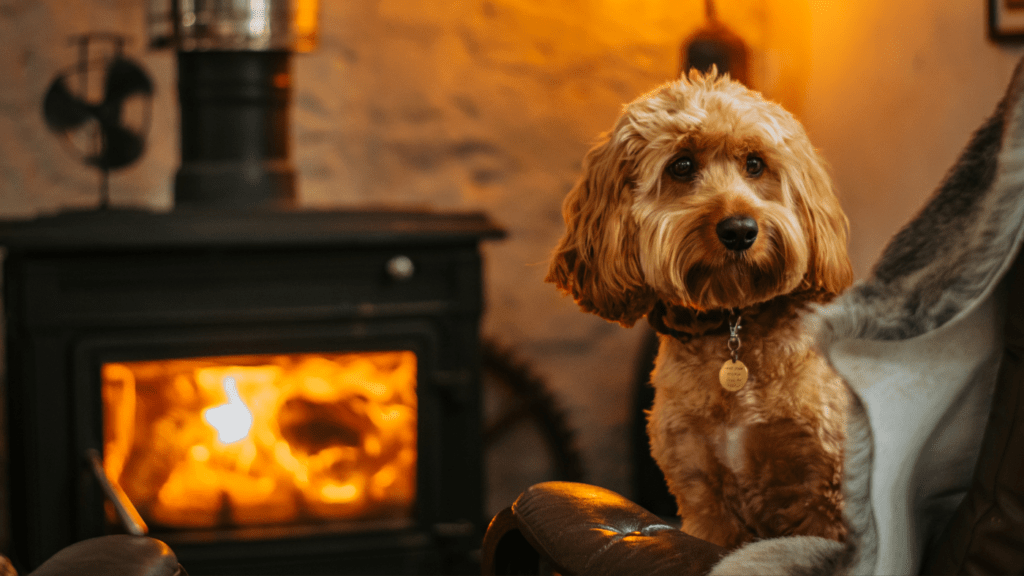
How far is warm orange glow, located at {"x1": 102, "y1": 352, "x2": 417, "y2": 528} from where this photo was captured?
196cm

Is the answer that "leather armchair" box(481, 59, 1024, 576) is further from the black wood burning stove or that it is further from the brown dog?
the black wood burning stove

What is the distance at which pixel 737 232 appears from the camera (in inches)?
27.8

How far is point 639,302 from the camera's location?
771 mm

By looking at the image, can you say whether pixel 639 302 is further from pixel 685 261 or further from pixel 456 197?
pixel 456 197

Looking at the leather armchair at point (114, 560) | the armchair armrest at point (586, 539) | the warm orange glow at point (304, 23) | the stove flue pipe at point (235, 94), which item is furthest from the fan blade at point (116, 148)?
the armchair armrest at point (586, 539)

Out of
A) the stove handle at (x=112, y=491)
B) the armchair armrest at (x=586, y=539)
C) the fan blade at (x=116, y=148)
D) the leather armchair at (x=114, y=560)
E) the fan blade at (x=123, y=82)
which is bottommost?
the stove handle at (x=112, y=491)

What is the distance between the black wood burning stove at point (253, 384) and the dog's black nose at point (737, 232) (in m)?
1.30

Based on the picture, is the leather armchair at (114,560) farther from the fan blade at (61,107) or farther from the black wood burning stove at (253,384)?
the fan blade at (61,107)

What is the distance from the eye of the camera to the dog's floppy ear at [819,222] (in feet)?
2.42

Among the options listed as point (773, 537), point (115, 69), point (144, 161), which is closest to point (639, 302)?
point (773, 537)

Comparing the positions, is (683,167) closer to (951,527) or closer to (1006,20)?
(951,527)

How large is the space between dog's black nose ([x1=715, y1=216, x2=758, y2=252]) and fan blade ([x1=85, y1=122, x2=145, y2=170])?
6.08 ft

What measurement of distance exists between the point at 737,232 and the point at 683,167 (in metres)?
0.08

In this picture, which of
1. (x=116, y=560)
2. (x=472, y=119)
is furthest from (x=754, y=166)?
(x=472, y=119)
